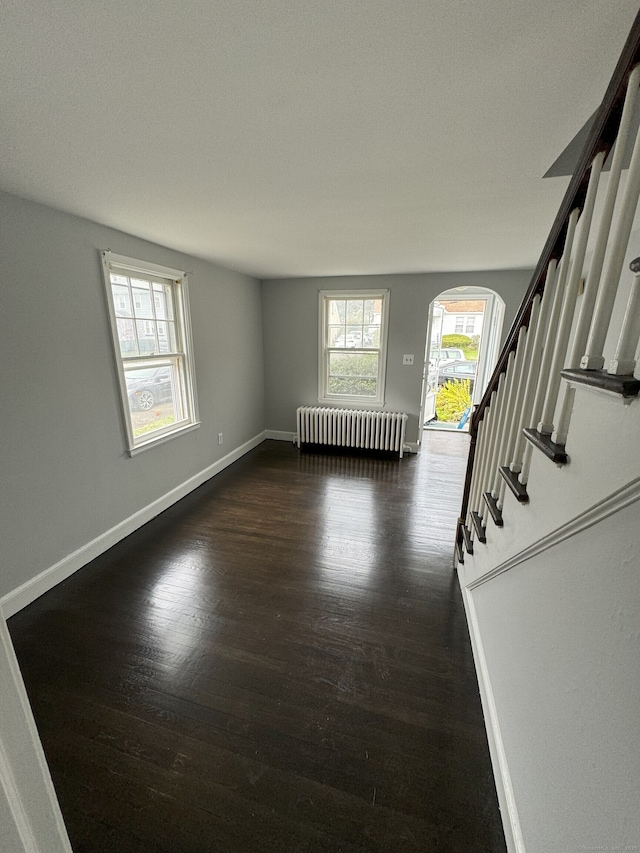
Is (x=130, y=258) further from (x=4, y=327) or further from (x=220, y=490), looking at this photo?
(x=220, y=490)

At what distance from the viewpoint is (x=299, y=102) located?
3.86ft

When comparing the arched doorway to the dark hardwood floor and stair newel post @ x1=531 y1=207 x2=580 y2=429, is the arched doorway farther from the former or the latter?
stair newel post @ x1=531 y1=207 x2=580 y2=429

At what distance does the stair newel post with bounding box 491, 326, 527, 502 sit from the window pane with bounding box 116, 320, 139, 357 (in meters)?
2.75

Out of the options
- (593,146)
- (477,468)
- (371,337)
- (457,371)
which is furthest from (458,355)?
(593,146)

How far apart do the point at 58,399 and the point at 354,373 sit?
3.58 metres

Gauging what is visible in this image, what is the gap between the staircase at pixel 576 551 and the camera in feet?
2.29

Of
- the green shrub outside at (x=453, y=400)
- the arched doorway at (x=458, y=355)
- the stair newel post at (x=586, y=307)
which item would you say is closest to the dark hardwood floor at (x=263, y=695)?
the stair newel post at (x=586, y=307)

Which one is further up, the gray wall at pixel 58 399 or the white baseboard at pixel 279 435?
the gray wall at pixel 58 399

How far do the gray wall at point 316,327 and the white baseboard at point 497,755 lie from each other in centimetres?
340

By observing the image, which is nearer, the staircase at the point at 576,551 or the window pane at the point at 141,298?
the staircase at the point at 576,551

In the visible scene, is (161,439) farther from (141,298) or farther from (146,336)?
(141,298)

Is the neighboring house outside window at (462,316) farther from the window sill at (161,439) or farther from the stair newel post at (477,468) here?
the window sill at (161,439)

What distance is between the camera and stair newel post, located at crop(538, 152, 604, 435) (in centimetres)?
98

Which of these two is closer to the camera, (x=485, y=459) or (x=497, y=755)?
(x=497, y=755)
